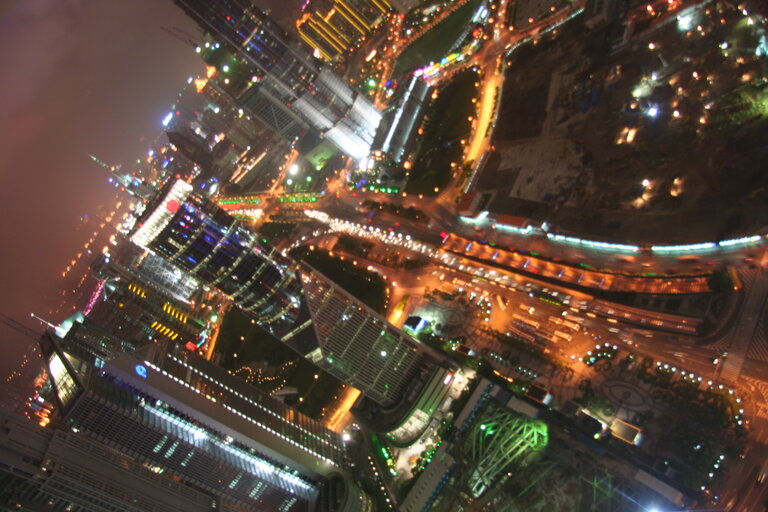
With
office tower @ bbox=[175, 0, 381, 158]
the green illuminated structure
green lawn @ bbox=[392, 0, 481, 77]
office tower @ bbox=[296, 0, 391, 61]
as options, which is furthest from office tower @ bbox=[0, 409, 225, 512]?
office tower @ bbox=[296, 0, 391, 61]

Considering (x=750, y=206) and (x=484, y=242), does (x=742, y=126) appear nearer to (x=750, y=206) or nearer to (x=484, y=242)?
(x=750, y=206)

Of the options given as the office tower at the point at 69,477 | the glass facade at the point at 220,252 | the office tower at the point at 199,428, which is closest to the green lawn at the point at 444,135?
the glass facade at the point at 220,252

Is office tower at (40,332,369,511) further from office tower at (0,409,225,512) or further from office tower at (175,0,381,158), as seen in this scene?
office tower at (175,0,381,158)

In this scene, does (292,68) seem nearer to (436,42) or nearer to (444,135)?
(436,42)

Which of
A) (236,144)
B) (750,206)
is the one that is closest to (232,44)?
(236,144)

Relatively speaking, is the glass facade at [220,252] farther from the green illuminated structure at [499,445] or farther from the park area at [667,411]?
the park area at [667,411]

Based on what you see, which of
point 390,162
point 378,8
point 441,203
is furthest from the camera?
point 378,8

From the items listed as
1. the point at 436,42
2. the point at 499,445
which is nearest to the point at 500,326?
the point at 499,445
